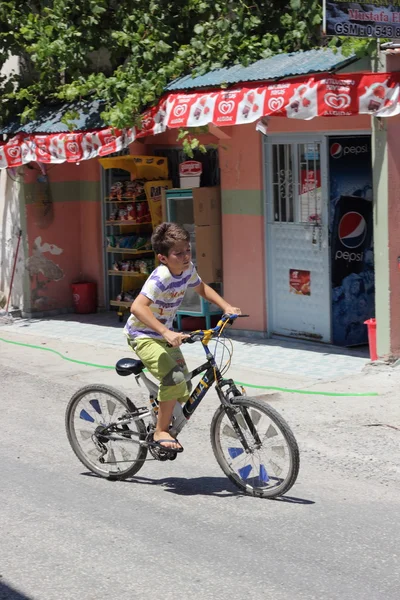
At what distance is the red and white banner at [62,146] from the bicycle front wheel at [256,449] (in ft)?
21.8

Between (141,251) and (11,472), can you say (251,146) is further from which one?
(11,472)

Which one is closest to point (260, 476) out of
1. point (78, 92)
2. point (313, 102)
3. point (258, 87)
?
point (313, 102)

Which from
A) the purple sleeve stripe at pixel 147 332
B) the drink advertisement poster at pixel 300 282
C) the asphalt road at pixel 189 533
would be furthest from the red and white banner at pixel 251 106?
the purple sleeve stripe at pixel 147 332

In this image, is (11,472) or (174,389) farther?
(11,472)

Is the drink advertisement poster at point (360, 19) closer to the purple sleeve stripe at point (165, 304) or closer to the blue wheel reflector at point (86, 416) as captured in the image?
the purple sleeve stripe at point (165, 304)

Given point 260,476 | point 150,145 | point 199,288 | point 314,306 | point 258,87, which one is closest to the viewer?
point 260,476

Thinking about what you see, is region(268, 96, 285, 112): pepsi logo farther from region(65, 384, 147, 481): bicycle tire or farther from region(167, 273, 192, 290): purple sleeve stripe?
region(65, 384, 147, 481): bicycle tire

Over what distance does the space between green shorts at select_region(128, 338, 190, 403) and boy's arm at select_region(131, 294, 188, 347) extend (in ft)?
0.70

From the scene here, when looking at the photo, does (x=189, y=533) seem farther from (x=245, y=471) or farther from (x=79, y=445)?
(x=79, y=445)

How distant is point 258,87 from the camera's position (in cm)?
1117

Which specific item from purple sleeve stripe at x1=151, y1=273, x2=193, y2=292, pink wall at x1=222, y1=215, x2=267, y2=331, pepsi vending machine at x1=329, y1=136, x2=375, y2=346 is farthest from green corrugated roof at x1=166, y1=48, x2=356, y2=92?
purple sleeve stripe at x1=151, y1=273, x2=193, y2=292

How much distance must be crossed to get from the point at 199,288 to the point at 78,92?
7104 mm

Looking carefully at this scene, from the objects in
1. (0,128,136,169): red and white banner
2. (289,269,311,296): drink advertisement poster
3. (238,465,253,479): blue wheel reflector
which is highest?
(0,128,136,169): red and white banner

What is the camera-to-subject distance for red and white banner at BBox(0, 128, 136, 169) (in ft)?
43.4
